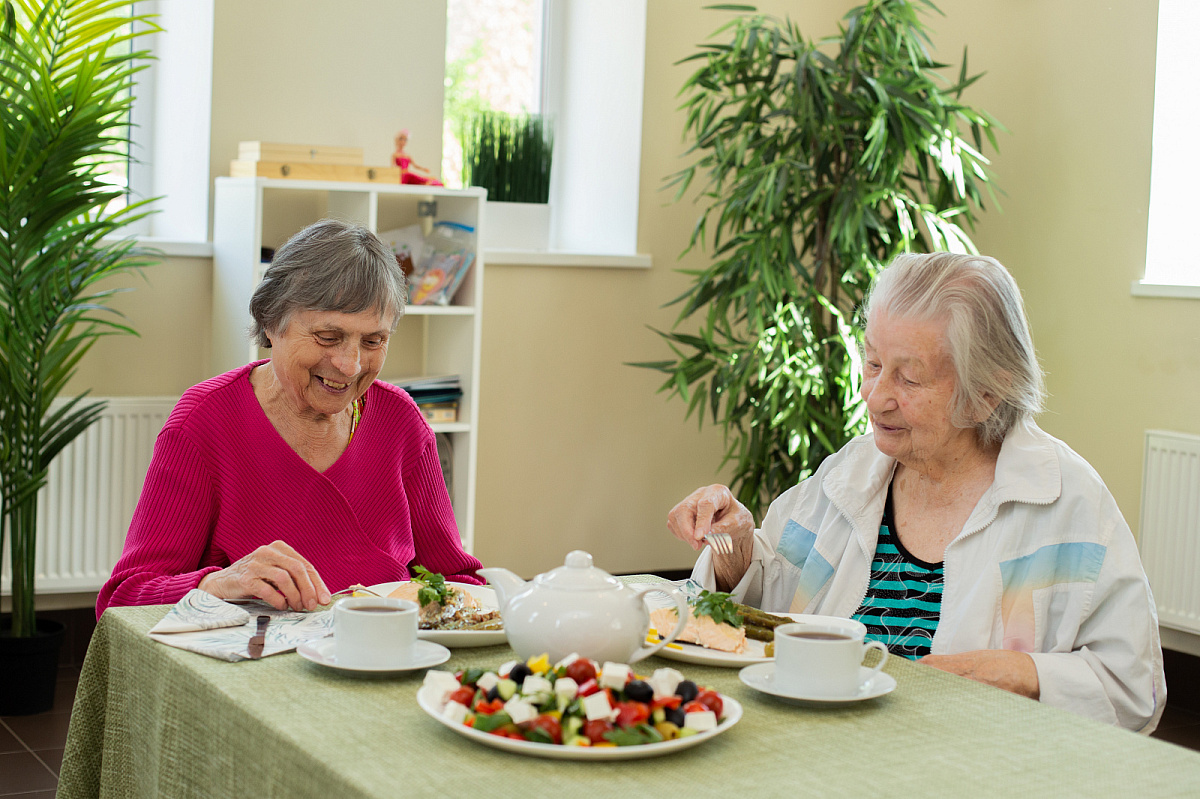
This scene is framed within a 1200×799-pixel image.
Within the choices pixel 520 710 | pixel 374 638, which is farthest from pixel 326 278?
pixel 520 710

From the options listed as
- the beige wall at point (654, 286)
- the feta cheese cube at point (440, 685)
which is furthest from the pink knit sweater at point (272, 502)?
the beige wall at point (654, 286)

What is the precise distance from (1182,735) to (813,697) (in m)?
2.76

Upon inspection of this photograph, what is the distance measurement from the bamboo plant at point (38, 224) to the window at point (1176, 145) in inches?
116

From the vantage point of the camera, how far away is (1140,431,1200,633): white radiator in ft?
11.6

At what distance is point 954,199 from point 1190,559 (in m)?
1.29

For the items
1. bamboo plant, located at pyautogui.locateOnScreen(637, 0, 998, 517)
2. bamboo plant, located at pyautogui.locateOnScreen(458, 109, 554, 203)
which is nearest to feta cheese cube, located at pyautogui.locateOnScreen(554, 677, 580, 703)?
bamboo plant, located at pyautogui.locateOnScreen(637, 0, 998, 517)

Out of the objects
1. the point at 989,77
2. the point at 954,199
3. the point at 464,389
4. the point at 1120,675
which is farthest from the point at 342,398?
the point at 989,77

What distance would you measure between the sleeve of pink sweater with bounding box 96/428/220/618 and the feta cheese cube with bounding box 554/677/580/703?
0.77 m

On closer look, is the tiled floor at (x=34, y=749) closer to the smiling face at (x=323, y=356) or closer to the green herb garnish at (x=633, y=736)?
the smiling face at (x=323, y=356)

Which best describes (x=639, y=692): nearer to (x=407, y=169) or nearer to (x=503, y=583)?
(x=503, y=583)

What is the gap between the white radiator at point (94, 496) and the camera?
11.7 feet

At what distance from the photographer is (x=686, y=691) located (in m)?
1.15

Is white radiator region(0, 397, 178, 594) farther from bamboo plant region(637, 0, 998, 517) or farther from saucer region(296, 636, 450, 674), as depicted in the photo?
saucer region(296, 636, 450, 674)

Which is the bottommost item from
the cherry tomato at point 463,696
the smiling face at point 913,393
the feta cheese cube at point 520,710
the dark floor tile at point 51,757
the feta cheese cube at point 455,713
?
the dark floor tile at point 51,757
